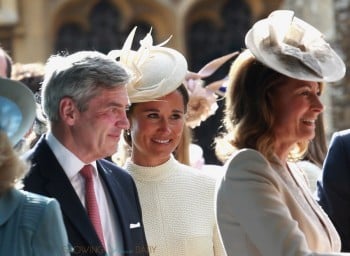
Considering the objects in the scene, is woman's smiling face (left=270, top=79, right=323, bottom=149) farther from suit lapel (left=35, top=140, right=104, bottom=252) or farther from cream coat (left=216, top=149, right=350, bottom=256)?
suit lapel (left=35, top=140, right=104, bottom=252)

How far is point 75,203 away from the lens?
13.7 feet

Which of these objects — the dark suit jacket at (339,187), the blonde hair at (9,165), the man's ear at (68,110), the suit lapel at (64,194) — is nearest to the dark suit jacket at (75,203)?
the suit lapel at (64,194)

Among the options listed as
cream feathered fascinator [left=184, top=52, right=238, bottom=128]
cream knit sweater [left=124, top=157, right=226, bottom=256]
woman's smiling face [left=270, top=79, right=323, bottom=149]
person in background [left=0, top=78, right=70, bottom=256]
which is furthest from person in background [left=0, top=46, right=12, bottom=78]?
person in background [left=0, top=78, right=70, bottom=256]

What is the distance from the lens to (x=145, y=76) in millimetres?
5016

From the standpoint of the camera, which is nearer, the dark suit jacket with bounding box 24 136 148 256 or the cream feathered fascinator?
the dark suit jacket with bounding box 24 136 148 256

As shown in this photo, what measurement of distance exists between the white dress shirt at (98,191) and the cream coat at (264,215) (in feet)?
1.66

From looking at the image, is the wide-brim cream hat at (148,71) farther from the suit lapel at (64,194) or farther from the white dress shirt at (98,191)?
the suit lapel at (64,194)

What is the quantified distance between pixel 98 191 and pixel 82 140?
7.6 inches

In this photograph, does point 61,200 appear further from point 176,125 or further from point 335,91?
point 335,91

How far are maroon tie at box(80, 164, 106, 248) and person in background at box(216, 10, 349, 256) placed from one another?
1.57 feet

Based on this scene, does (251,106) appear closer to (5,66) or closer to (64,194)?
(64,194)

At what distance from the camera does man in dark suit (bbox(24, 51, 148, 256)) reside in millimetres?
4184

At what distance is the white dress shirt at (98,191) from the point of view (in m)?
4.22

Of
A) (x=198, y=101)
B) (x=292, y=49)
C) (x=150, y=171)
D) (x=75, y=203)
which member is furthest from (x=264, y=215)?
(x=198, y=101)
